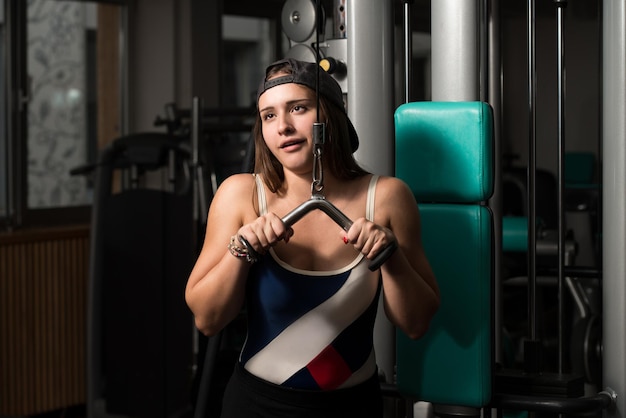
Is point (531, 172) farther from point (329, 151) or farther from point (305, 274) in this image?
point (305, 274)

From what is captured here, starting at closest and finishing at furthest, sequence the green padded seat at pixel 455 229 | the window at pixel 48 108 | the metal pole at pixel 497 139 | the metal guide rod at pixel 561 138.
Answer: the green padded seat at pixel 455 229
the metal guide rod at pixel 561 138
the metal pole at pixel 497 139
the window at pixel 48 108

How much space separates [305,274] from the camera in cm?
153

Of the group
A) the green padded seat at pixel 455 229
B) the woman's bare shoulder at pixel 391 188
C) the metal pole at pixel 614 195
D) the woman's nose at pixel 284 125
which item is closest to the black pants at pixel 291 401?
the green padded seat at pixel 455 229

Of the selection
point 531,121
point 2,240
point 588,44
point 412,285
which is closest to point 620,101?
point 531,121

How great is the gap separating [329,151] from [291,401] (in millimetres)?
459

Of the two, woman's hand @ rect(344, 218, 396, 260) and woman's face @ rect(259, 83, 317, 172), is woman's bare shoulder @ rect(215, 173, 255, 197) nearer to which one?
woman's face @ rect(259, 83, 317, 172)

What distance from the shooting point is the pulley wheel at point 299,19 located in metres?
2.33

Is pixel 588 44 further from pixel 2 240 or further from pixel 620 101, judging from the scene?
pixel 620 101

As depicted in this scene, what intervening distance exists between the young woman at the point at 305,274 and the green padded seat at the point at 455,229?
19cm

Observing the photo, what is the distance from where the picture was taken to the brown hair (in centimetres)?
158

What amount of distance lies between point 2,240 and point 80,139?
3.19 feet

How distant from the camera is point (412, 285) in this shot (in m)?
1.55

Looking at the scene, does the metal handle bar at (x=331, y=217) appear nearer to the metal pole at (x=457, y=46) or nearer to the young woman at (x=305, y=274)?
the young woman at (x=305, y=274)

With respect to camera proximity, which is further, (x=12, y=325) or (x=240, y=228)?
(x=12, y=325)
